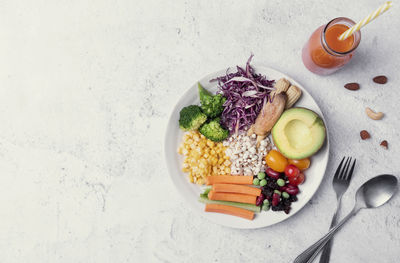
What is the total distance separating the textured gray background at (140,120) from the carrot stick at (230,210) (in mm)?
230

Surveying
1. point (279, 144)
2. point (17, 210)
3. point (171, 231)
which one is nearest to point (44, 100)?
point (17, 210)

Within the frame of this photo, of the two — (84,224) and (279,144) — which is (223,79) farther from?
(84,224)

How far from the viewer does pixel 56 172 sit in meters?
2.94

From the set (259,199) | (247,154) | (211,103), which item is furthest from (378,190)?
(211,103)

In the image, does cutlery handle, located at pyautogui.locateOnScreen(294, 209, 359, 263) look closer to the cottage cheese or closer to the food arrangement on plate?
the food arrangement on plate

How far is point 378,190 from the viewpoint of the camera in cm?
264

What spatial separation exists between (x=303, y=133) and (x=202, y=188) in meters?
0.87

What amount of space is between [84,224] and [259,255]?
1.47 meters

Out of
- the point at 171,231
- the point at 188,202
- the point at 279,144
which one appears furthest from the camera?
the point at 171,231

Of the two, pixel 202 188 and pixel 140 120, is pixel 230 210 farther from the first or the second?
pixel 140 120

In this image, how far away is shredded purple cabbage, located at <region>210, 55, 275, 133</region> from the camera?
8.59ft

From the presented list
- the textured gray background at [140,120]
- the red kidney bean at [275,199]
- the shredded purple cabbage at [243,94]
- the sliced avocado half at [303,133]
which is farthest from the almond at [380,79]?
the red kidney bean at [275,199]

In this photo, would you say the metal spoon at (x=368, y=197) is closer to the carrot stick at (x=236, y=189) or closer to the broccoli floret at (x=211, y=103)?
the carrot stick at (x=236, y=189)

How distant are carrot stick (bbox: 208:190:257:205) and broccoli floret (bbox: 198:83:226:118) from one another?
0.60 metres
